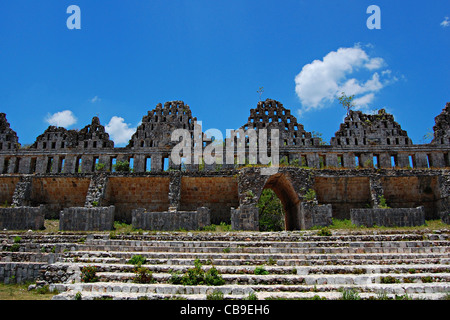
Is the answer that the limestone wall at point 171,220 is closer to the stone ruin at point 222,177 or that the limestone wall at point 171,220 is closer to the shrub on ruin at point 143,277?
the stone ruin at point 222,177

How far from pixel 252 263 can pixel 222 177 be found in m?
13.5

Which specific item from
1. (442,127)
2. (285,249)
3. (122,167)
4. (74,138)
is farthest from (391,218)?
(74,138)

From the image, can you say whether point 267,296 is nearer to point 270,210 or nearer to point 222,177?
point 222,177

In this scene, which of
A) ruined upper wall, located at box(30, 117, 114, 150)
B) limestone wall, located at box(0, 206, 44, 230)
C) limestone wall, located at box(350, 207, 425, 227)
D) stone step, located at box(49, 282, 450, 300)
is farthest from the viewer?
ruined upper wall, located at box(30, 117, 114, 150)

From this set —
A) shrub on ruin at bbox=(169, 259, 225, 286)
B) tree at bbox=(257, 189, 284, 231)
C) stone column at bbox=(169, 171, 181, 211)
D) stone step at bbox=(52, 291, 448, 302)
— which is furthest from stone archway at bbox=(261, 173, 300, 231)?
stone step at bbox=(52, 291, 448, 302)

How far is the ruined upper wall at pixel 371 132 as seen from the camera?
37531mm

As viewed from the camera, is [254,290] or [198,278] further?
[198,278]

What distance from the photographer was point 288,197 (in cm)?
2609

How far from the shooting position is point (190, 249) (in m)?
14.4

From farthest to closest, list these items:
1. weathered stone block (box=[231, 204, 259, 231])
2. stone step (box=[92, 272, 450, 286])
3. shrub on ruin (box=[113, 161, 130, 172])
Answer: shrub on ruin (box=[113, 161, 130, 172])
weathered stone block (box=[231, 204, 259, 231])
stone step (box=[92, 272, 450, 286])

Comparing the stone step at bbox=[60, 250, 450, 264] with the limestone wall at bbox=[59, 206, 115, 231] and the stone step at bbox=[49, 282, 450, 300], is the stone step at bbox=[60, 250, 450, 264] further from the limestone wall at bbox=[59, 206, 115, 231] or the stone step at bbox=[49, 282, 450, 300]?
the limestone wall at bbox=[59, 206, 115, 231]

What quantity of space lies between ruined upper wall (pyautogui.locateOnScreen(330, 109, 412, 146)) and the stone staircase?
69.2 feet

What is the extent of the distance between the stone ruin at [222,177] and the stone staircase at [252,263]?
4.10 m

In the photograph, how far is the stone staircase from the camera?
381 inches
